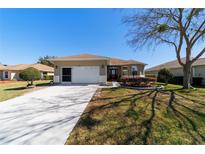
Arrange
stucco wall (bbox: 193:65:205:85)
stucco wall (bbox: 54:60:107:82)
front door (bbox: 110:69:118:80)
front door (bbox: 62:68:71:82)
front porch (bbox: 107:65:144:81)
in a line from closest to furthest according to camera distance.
→ stucco wall (bbox: 54:60:107:82), front door (bbox: 62:68:71:82), stucco wall (bbox: 193:65:205:85), front porch (bbox: 107:65:144:81), front door (bbox: 110:69:118:80)

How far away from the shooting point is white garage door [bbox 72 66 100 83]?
50.9 feet

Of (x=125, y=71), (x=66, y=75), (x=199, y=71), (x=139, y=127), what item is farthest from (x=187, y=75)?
(x=66, y=75)

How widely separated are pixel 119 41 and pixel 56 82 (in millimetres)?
9756

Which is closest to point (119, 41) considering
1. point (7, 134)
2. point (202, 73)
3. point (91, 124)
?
point (202, 73)

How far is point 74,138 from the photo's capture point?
3.33 m

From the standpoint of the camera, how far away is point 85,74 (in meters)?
15.6

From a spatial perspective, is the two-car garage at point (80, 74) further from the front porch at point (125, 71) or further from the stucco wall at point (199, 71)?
the stucco wall at point (199, 71)

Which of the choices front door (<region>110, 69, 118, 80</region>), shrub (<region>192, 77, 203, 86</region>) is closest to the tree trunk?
shrub (<region>192, 77, 203, 86</region>)

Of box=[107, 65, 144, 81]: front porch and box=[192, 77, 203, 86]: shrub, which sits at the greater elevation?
box=[107, 65, 144, 81]: front porch

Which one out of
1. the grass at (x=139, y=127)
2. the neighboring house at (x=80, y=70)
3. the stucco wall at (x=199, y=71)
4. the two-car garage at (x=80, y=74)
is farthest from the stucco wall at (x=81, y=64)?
the stucco wall at (x=199, y=71)

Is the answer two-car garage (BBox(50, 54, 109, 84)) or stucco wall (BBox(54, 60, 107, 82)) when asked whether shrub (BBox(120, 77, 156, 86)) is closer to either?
two-car garage (BBox(50, 54, 109, 84))

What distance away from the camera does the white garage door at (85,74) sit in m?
15.5

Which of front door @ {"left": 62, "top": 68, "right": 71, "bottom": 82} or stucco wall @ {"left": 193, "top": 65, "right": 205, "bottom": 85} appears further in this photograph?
stucco wall @ {"left": 193, "top": 65, "right": 205, "bottom": 85}
